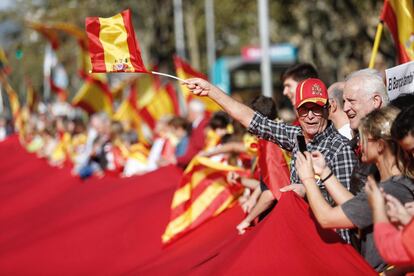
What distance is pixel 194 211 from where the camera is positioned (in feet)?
26.3

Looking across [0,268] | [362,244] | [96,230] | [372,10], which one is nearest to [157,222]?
[96,230]

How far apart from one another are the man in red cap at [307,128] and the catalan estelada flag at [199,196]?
2256 millimetres

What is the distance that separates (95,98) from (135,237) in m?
9.99

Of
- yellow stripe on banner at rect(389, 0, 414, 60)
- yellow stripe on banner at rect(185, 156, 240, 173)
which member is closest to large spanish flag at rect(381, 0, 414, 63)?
yellow stripe on banner at rect(389, 0, 414, 60)

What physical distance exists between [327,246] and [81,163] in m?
9.70

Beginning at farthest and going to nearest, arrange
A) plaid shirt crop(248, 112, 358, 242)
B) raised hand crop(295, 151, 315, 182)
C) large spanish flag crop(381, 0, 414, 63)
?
large spanish flag crop(381, 0, 414, 63), plaid shirt crop(248, 112, 358, 242), raised hand crop(295, 151, 315, 182)

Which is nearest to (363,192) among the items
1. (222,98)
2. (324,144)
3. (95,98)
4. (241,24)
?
(324,144)

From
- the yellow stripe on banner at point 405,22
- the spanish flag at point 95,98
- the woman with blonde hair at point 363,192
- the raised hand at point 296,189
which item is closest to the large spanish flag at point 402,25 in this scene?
the yellow stripe on banner at point 405,22

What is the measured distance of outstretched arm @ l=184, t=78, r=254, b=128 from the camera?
552cm

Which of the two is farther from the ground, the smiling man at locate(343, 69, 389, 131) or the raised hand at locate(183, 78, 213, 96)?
the raised hand at locate(183, 78, 213, 96)

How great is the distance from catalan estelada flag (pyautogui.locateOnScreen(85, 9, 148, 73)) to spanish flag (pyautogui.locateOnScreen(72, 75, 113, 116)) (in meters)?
11.8

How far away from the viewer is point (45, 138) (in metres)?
19.8

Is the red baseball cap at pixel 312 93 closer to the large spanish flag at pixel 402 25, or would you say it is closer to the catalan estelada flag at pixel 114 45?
the catalan estelada flag at pixel 114 45

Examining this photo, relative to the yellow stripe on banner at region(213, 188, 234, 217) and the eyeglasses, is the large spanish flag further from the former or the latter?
the eyeglasses
